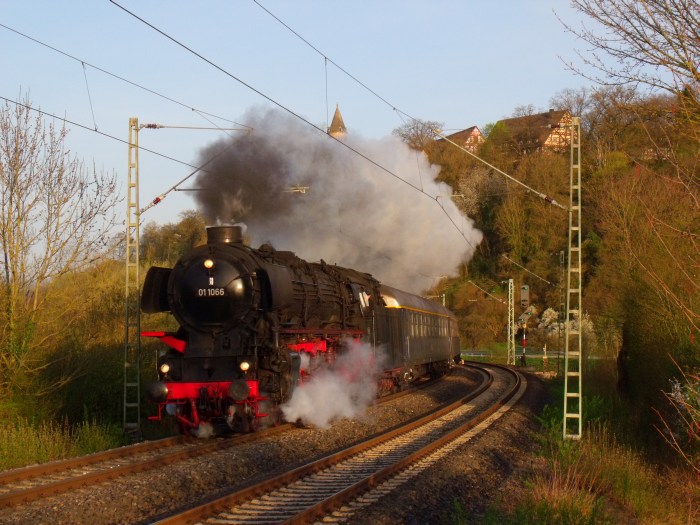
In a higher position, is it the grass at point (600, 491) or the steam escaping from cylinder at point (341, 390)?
the steam escaping from cylinder at point (341, 390)

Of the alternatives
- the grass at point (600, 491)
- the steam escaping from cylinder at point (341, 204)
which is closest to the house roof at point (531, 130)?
the steam escaping from cylinder at point (341, 204)

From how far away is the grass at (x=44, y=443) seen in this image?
437 inches

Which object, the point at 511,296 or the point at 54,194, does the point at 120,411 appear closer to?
the point at 54,194

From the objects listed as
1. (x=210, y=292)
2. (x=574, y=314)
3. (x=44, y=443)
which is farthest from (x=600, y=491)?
(x=44, y=443)

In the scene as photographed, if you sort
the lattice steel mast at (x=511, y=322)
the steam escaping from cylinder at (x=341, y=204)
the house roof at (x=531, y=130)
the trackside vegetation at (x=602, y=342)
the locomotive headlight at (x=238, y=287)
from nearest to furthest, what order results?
the trackside vegetation at (x=602, y=342) → the locomotive headlight at (x=238, y=287) → the steam escaping from cylinder at (x=341, y=204) → the lattice steel mast at (x=511, y=322) → the house roof at (x=531, y=130)

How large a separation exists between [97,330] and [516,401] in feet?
36.8

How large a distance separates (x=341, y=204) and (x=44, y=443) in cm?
1816

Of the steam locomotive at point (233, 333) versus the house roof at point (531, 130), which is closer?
the steam locomotive at point (233, 333)

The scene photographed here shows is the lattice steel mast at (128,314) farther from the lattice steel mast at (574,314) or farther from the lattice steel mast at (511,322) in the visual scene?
the lattice steel mast at (511,322)

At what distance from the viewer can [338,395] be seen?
16.0 m

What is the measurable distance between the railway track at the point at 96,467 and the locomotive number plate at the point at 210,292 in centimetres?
247

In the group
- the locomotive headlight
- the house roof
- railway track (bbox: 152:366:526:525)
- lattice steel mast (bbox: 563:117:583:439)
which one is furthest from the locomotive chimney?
the house roof

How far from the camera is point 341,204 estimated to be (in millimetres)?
28656

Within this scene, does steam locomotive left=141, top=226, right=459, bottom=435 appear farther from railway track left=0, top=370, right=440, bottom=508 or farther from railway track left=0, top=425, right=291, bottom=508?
railway track left=0, top=425, right=291, bottom=508
